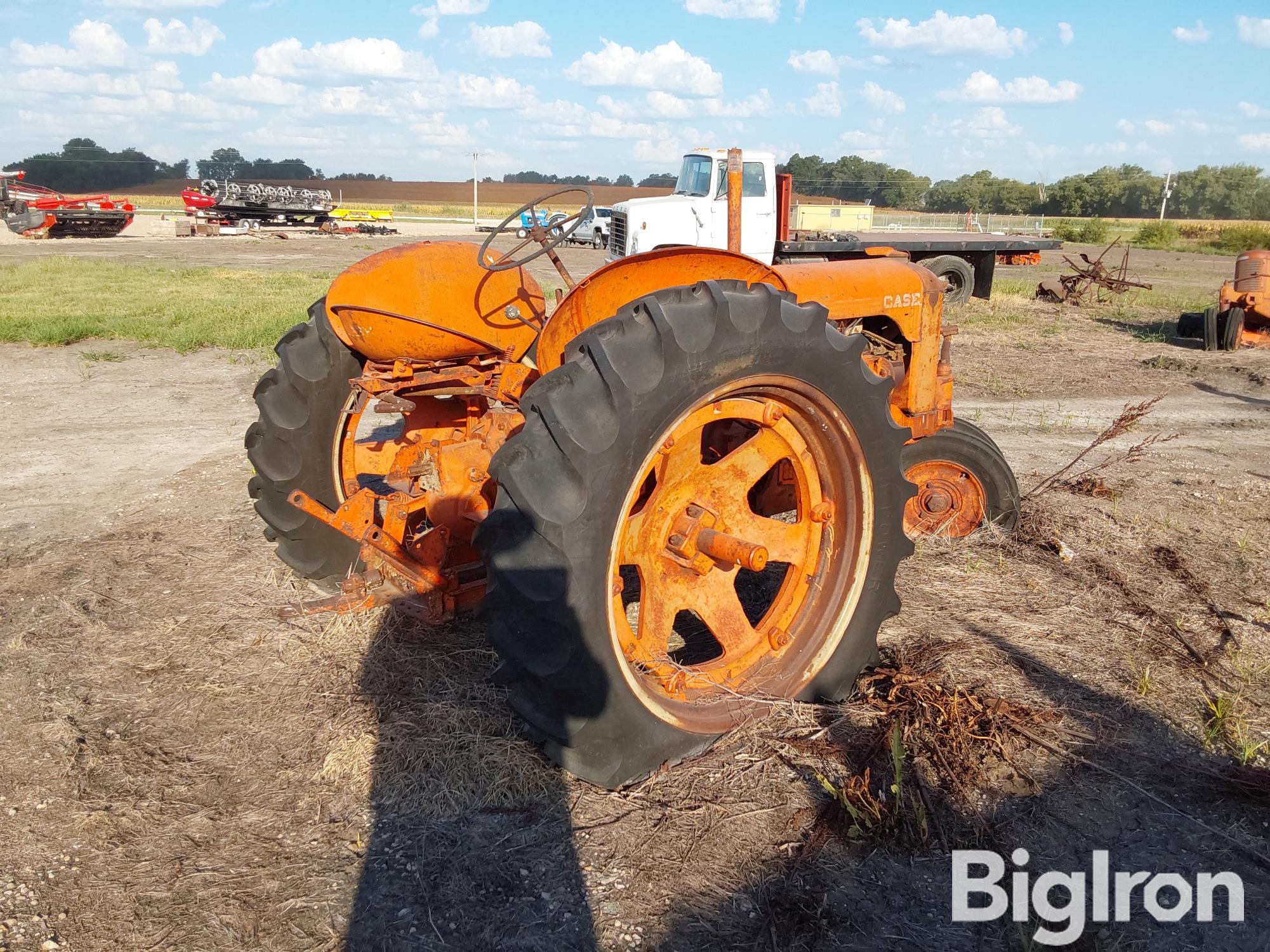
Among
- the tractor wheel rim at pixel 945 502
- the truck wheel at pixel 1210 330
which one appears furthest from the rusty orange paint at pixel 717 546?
the truck wheel at pixel 1210 330

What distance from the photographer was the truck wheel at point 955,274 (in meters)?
16.7

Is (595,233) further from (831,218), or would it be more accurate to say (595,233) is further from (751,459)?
(751,459)

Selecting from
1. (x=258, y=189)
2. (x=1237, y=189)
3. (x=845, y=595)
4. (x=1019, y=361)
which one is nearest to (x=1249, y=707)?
(x=845, y=595)

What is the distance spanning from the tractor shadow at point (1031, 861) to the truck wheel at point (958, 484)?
1800 mm

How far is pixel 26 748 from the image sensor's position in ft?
9.99

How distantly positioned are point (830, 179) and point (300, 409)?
62.8 metres

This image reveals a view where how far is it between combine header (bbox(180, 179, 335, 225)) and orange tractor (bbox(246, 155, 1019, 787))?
118ft

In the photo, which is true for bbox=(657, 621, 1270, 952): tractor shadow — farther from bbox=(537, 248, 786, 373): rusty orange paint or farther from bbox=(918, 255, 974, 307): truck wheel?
bbox=(918, 255, 974, 307): truck wheel

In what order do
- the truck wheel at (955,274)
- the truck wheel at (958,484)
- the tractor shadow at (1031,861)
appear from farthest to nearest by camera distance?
the truck wheel at (955,274) → the truck wheel at (958,484) → the tractor shadow at (1031,861)

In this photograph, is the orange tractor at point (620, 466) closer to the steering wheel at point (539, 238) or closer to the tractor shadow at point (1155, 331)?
the steering wheel at point (539, 238)

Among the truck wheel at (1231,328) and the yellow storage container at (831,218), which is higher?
the yellow storage container at (831,218)

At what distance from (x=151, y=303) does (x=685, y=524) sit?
546 inches

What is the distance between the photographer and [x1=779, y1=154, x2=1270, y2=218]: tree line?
57.3 metres

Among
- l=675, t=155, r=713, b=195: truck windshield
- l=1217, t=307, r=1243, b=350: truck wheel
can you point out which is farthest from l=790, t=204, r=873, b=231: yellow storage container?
l=1217, t=307, r=1243, b=350: truck wheel
